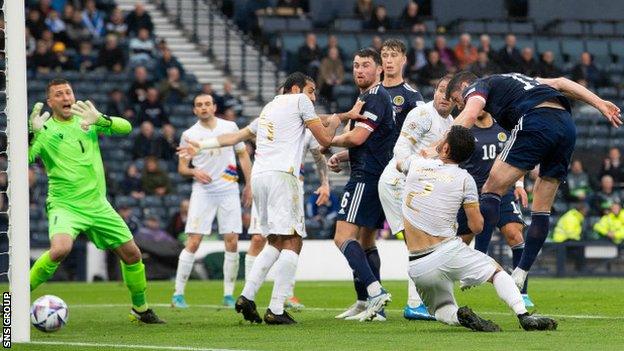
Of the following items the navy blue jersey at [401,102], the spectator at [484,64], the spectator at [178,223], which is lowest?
the spectator at [178,223]

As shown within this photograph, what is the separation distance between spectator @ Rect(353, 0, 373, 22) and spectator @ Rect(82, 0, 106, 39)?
20.7 ft

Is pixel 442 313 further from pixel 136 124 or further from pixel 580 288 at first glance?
pixel 136 124

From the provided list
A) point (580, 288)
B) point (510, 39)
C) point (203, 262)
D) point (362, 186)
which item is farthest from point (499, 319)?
point (510, 39)

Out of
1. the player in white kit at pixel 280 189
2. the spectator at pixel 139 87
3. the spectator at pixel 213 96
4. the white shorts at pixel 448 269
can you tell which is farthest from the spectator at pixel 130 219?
the white shorts at pixel 448 269

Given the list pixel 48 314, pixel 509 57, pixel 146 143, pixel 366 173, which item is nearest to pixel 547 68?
pixel 509 57

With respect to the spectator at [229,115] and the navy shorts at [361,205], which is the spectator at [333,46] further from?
the navy shorts at [361,205]

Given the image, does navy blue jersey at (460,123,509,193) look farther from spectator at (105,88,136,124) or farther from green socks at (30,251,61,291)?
spectator at (105,88,136,124)

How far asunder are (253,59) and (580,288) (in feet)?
47.2

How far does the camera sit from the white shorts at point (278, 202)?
11.7m

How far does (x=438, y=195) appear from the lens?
10273 millimetres

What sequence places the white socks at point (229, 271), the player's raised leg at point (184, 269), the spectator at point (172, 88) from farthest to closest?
the spectator at point (172, 88), the white socks at point (229, 271), the player's raised leg at point (184, 269)

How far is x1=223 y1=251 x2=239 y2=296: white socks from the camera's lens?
15428mm

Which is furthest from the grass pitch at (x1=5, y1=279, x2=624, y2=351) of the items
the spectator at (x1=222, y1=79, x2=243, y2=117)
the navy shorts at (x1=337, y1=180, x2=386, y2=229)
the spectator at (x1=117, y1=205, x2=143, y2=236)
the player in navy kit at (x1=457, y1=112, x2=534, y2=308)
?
the spectator at (x1=222, y1=79, x2=243, y2=117)

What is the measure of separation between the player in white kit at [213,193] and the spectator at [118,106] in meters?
9.83
